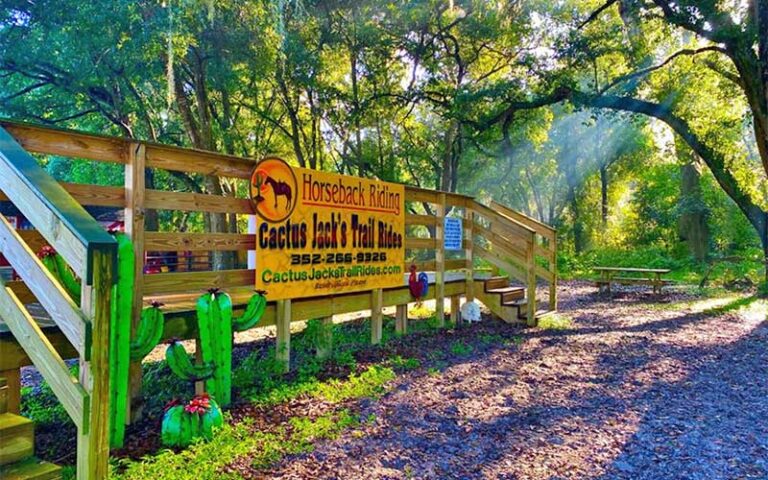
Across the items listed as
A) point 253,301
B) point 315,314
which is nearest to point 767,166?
point 315,314

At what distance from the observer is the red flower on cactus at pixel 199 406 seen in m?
3.11

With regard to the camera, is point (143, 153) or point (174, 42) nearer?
point (143, 153)

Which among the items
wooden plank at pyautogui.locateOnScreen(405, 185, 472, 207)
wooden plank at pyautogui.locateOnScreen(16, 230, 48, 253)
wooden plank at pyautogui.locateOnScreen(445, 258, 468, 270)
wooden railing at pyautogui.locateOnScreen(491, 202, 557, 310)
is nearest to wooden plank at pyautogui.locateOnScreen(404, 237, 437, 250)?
wooden plank at pyautogui.locateOnScreen(445, 258, 468, 270)

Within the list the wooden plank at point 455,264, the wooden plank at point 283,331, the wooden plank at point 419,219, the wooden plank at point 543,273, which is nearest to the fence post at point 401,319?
the wooden plank at point 455,264

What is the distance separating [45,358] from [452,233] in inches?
217

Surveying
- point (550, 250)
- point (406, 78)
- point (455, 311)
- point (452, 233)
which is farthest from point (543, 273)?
point (406, 78)

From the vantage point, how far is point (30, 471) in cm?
226

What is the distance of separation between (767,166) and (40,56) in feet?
49.1

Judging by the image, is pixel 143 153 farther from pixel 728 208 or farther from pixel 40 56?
pixel 728 208

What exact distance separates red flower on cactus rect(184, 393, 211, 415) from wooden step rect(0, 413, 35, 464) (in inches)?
33.3

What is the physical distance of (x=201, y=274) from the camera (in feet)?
13.2

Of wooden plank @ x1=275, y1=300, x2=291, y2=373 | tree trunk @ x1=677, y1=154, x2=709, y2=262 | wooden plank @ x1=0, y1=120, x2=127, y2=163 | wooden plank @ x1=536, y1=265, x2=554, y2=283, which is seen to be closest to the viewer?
wooden plank @ x1=0, y1=120, x2=127, y2=163

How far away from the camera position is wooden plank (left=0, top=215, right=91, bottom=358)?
82.5 inches

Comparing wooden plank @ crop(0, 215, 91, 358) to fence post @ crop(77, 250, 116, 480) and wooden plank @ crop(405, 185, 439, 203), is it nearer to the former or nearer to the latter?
fence post @ crop(77, 250, 116, 480)
